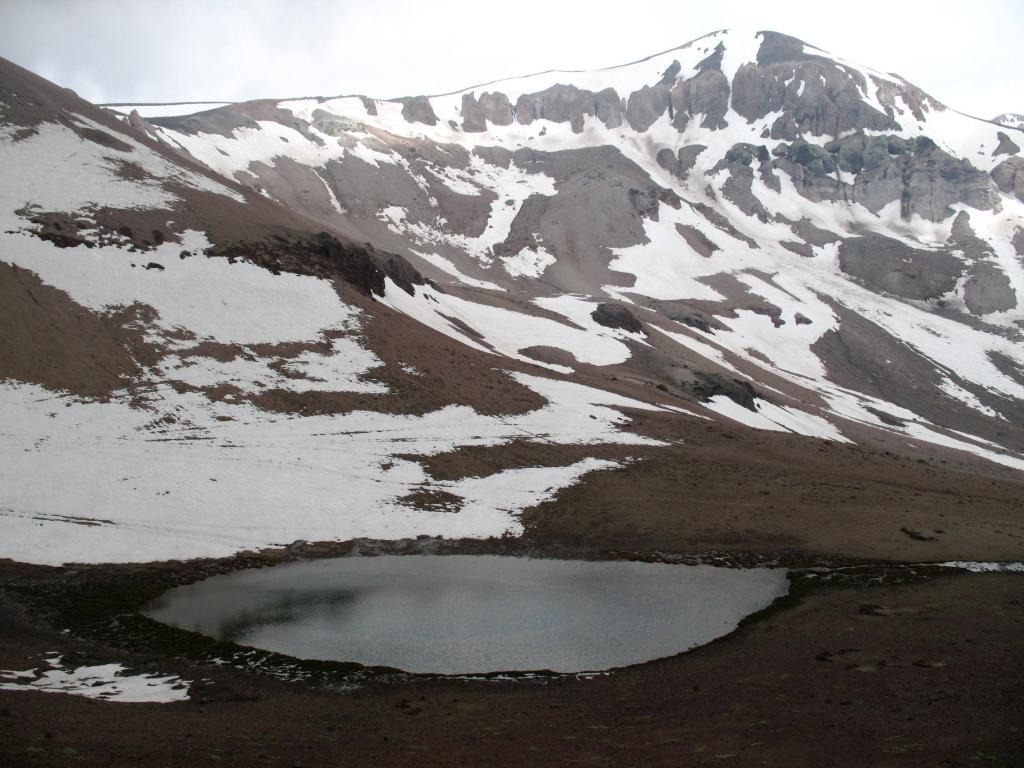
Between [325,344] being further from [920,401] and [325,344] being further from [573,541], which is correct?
Result: [920,401]

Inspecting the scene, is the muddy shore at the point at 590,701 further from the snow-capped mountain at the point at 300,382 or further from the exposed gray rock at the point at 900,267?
the exposed gray rock at the point at 900,267

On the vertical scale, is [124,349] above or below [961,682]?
above

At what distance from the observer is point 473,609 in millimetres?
26188

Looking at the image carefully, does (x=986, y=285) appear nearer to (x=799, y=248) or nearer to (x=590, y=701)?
(x=799, y=248)

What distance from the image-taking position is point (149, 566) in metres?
Answer: 29.7

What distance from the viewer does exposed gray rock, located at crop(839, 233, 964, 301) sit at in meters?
172

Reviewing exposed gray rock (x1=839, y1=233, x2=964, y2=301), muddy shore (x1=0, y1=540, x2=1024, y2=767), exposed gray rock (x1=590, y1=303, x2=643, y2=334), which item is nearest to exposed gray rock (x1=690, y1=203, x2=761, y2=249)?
exposed gray rock (x1=839, y1=233, x2=964, y2=301)

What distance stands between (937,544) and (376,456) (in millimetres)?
28165

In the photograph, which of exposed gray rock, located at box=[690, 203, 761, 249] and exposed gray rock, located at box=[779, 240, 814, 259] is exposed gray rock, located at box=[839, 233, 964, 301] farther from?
exposed gray rock, located at box=[690, 203, 761, 249]

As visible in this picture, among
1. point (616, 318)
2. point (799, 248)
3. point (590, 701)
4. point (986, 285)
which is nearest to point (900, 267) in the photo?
point (986, 285)

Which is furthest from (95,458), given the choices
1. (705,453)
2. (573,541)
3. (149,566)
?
(705,453)

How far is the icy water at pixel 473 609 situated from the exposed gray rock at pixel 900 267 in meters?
164

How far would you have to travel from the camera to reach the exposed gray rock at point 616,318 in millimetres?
92312

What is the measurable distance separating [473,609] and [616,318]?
2747 inches
